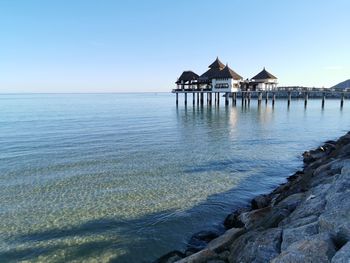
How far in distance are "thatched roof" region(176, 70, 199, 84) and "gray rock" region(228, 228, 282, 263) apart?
170 ft

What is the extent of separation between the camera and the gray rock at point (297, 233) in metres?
4.54

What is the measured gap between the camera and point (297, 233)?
4.68 meters

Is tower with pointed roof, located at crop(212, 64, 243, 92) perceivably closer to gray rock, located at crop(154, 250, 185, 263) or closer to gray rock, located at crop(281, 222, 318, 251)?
gray rock, located at crop(154, 250, 185, 263)

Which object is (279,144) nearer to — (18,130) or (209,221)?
(209,221)

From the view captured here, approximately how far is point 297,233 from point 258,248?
2.26ft

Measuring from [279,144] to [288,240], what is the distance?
17.3 m

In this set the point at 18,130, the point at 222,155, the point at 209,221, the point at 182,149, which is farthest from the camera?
the point at 18,130

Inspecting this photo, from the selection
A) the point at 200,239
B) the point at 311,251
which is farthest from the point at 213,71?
the point at 311,251

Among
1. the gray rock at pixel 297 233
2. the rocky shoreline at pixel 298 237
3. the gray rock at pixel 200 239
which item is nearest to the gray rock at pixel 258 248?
the rocky shoreline at pixel 298 237

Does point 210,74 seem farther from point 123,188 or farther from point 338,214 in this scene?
point 338,214

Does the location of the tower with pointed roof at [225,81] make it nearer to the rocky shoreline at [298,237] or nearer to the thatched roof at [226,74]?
the thatched roof at [226,74]

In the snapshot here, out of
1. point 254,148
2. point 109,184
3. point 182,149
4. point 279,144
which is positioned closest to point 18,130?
point 182,149

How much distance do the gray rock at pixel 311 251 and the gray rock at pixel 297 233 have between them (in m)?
0.45

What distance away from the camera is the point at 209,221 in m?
8.96
